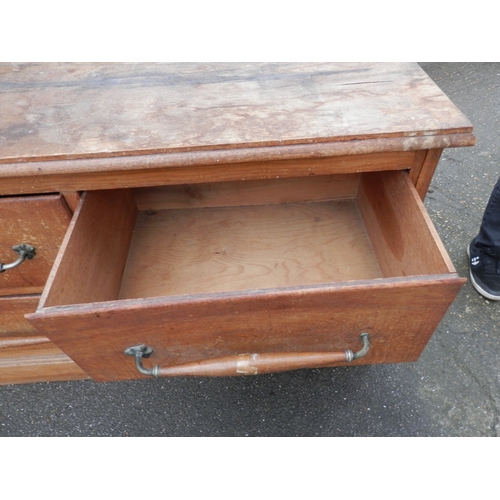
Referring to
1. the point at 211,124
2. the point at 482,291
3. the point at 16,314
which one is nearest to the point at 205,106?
the point at 211,124

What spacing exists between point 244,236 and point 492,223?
60 cm

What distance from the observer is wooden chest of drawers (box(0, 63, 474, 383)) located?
0.44 m

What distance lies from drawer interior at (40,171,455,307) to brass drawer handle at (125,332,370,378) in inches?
4.8

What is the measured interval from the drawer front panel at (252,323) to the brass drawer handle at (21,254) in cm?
19

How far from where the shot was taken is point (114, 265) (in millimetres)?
688

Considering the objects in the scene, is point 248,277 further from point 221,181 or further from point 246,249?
point 221,181

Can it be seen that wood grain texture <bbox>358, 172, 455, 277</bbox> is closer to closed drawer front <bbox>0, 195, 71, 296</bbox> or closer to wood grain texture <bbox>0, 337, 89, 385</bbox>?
closed drawer front <bbox>0, 195, 71, 296</bbox>

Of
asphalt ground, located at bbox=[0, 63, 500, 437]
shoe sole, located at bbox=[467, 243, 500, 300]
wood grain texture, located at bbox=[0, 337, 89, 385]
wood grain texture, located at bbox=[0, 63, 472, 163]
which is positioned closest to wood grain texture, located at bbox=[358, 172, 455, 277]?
wood grain texture, located at bbox=[0, 63, 472, 163]

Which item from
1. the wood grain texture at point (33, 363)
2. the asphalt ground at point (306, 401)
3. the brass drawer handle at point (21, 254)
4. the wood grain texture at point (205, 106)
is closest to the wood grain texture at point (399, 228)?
the wood grain texture at point (205, 106)

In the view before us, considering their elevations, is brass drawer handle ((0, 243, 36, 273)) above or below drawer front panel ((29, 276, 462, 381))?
below

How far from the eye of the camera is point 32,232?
0.57 metres

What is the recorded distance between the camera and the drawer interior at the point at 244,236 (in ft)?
1.90

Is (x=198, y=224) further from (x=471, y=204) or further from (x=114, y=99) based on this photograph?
(x=471, y=204)
